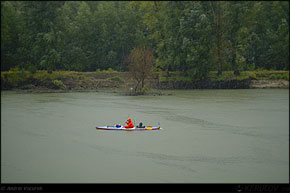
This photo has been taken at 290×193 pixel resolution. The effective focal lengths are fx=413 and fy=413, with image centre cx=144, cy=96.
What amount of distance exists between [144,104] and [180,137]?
15.4m

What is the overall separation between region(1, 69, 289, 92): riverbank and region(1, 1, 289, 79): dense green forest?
163cm

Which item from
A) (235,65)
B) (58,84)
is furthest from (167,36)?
(58,84)

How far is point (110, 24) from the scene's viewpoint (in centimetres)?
7031

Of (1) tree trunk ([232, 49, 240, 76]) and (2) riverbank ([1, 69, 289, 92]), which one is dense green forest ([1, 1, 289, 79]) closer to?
(1) tree trunk ([232, 49, 240, 76])

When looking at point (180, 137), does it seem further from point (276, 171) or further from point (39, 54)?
point (39, 54)

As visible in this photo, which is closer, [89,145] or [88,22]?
[89,145]

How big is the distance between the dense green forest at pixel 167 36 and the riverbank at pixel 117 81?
163cm

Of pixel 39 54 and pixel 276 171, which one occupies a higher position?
pixel 39 54

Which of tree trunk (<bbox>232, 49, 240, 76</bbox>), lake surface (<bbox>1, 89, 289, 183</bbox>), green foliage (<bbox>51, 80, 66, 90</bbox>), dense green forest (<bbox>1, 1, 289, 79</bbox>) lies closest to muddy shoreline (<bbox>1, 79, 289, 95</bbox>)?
green foliage (<bbox>51, 80, 66, 90</bbox>)

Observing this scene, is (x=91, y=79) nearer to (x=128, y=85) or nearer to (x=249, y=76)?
(x=128, y=85)

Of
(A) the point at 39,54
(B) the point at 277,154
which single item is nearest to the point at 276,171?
(B) the point at 277,154

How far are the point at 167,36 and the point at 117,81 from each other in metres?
10.5

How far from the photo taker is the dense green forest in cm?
5862

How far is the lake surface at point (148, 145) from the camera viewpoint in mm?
16812
